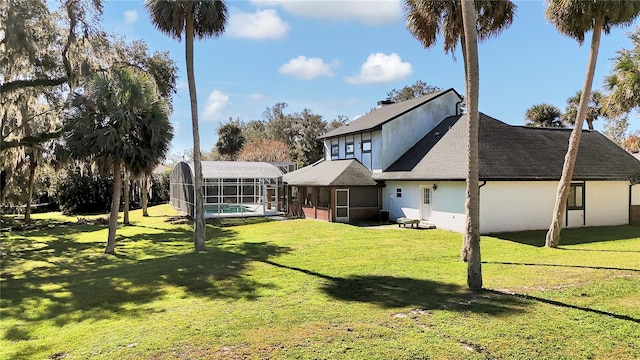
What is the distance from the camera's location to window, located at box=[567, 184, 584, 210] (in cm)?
1914

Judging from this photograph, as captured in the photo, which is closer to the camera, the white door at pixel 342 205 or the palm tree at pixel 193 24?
the palm tree at pixel 193 24

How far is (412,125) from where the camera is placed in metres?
24.4

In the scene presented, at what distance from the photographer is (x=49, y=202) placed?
132 ft

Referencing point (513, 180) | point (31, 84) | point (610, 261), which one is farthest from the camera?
point (513, 180)

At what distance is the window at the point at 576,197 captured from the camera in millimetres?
19141

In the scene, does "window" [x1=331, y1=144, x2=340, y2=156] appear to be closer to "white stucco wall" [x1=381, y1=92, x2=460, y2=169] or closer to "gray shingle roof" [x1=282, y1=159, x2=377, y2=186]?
"gray shingle roof" [x1=282, y1=159, x2=377, y2=186]

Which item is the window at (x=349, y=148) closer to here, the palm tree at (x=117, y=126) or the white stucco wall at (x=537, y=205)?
the white stucco wall at (x=537, y=205)

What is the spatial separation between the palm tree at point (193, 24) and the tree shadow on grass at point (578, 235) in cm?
1184

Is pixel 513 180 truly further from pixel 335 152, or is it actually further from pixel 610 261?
pixel 335 152

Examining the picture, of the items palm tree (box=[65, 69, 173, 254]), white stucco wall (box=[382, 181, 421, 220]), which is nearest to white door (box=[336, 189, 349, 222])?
white stucco wall (box=[382, 181, 421, 220])

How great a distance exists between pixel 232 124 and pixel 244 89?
26.6 meters

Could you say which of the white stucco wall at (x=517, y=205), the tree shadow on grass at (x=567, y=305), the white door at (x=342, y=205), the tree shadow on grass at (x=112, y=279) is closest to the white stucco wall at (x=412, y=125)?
the white door at (x=342, y=205)

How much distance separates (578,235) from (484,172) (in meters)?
4.51

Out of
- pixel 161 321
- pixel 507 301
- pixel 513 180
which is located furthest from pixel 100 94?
pixel 513 180
